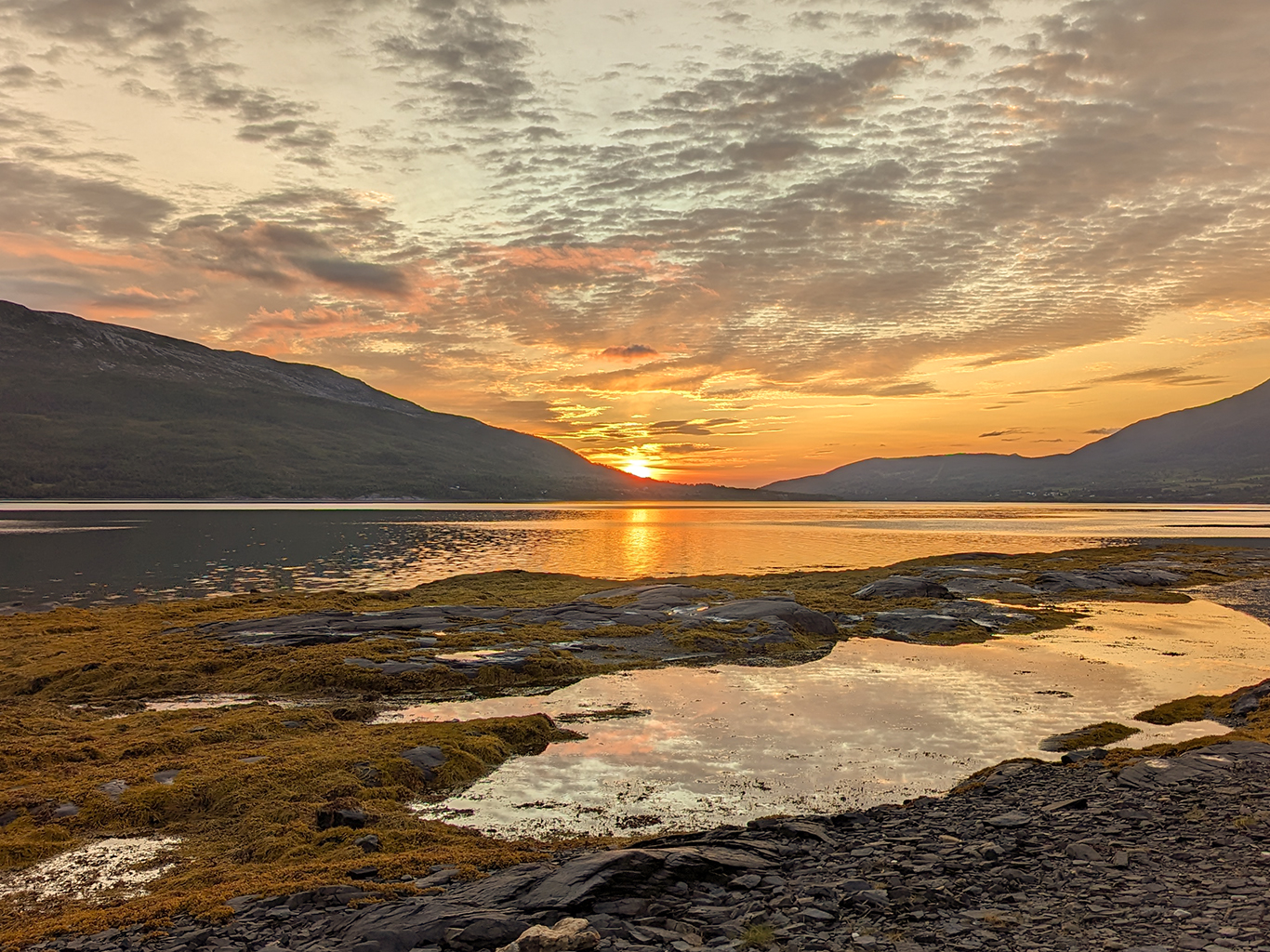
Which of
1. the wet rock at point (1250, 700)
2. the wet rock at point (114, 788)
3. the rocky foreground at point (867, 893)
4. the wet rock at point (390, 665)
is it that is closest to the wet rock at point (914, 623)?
the wet rock at point (1250, 700)

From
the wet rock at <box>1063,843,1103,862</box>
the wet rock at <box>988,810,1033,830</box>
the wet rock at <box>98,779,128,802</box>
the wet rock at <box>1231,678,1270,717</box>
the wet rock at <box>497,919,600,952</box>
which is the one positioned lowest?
the wet rock at <box>98,779,128,802</box>

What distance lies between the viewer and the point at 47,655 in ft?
112

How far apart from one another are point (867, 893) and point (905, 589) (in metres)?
46.0

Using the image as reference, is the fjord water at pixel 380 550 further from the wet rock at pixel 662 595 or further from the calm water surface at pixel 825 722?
the calm water surface at pixel 825 722

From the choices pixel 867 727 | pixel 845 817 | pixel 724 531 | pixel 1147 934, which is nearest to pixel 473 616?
pixel 867 727

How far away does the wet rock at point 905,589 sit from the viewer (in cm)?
5359

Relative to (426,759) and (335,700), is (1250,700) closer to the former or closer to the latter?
(426,759)

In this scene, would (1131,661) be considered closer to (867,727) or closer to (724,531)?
(867,727)

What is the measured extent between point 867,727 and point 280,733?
18587 mm

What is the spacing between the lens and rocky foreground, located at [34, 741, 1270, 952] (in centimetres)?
1024

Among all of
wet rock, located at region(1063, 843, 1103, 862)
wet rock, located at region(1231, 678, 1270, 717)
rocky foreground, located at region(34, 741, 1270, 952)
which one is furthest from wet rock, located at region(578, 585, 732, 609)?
wet rock, located at region(1063, 843, 1103, 862)

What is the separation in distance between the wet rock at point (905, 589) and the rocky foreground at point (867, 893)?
39022mm

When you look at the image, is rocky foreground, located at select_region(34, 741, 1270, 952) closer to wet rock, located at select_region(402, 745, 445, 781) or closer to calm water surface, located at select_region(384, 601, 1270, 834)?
calm water surface, located at select_region(384, 601, 1270, 834)

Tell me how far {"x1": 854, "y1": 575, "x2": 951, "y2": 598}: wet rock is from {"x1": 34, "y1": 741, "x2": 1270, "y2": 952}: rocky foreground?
128 feet
